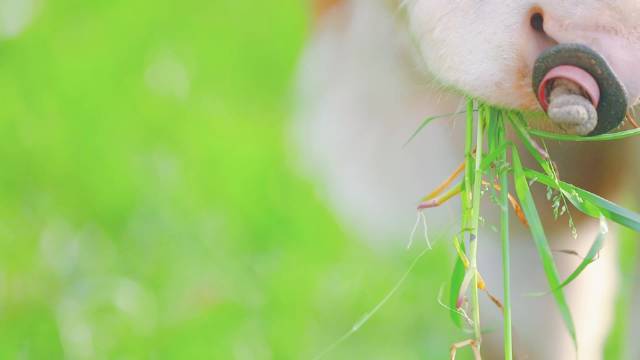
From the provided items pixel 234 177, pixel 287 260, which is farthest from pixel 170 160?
pixel 287 260

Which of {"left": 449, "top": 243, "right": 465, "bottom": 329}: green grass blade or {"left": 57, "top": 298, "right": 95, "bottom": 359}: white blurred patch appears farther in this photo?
{"left": 57, "top": 298, "right": 95, "bottom": 359}: white blurred patch

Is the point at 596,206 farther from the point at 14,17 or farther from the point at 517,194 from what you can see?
the point at 14,17

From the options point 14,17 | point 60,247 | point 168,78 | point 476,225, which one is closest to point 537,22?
point 476,225

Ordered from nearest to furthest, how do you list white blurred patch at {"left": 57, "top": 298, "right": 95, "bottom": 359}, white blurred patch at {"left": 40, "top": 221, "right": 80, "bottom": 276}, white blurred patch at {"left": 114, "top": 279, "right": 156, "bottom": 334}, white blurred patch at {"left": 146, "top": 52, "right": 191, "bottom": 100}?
white blurred patch at {"left": 57, "top": 298, "right": 95, "bottom": 359}, white blurred patch at {"left": 114, "top": 279, "right": 156, "bottom": 334}, white blurred patch at {"left": 40, "top": 221, "right": 80, "bottom": 276}, white blurred patch at {"left": 146, "top": 52, "right": 191, "bottom": 100}

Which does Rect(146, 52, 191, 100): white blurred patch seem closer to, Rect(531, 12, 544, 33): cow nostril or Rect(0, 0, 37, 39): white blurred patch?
Rect(0, 0, 37, 39): white blurred patch

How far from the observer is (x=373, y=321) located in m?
2.32

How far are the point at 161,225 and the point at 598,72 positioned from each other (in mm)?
1242

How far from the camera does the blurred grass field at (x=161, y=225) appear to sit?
2100 mm

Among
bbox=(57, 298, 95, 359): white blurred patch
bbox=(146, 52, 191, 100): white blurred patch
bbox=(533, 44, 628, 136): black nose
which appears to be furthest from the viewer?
bbox=(146, 52, 191, 100): white blurred patch

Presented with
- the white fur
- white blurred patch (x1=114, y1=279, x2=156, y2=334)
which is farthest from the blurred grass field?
the white fur

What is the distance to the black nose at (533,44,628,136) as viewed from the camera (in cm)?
129

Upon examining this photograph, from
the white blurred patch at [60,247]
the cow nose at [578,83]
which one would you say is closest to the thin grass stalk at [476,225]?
the cow nose at [578,83]

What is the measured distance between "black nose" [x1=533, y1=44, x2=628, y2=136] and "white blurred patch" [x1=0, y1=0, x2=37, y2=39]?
1.78 m

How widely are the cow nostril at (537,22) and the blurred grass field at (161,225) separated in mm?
817
